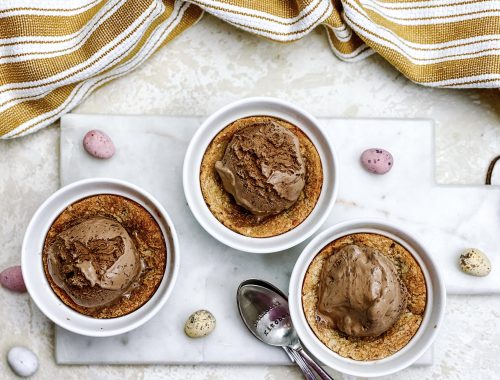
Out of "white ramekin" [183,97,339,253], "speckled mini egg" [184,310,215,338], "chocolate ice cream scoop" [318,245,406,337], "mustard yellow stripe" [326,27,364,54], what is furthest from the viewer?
"mustard yellow stripe" [326,27,364,54]

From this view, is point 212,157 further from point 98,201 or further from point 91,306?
point 91,306

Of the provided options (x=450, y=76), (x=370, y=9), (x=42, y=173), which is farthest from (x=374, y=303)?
(x=42, y=173)

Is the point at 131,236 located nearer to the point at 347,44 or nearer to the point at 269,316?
the point at 269,316

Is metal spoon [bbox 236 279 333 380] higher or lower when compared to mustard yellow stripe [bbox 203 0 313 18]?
lower

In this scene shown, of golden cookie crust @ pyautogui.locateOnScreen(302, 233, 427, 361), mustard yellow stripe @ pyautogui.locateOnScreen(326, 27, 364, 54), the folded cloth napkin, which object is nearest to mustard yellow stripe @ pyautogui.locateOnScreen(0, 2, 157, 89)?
the folded cloth napkin

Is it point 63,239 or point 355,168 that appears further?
point 355,168

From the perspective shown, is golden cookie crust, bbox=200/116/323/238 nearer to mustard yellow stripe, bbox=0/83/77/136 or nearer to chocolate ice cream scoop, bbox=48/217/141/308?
chocolate ice cream scoop, bbox=48/217/141/308
